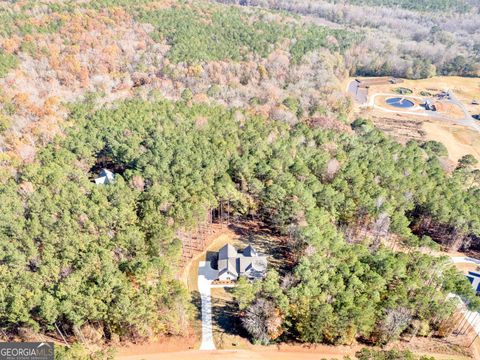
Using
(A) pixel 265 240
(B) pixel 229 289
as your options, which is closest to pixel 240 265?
(B) pixel 229 289

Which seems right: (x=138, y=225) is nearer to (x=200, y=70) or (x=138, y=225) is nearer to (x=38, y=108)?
(x=38, y=108)

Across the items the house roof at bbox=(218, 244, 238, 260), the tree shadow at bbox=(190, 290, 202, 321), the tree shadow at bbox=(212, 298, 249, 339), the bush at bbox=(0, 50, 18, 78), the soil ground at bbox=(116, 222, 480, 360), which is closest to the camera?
the soil ground at bbox=(116, 222, 480, 360)

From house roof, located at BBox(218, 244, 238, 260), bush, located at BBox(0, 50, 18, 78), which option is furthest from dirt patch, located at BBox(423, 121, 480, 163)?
bush, located at BBox(0, 50, 18, 78)

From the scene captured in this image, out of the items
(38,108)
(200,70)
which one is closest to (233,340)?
(38,108)

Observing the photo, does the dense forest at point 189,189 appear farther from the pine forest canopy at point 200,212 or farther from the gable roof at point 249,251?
Result: the gable roof at point 249,251

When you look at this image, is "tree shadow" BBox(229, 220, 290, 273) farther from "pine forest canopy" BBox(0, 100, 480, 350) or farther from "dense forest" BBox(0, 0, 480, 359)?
"pine forest canopy" BBox(0, 100, 480, 350)

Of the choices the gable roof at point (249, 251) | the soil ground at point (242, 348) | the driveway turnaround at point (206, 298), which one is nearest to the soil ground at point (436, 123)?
the soil ground at point (242, 348)
